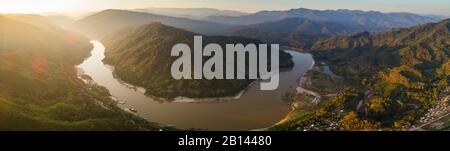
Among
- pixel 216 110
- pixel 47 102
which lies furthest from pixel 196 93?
pixel 47 102

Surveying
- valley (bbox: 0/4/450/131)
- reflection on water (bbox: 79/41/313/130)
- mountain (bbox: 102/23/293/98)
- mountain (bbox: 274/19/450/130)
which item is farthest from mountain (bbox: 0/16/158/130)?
mountain (bbox: 274/19/450/130)

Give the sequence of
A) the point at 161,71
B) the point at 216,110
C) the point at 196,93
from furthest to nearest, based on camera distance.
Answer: the point at 161,71
the point at 196,93
the point at 216,110

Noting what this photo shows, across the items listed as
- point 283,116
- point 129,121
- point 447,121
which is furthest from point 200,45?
point 447,121

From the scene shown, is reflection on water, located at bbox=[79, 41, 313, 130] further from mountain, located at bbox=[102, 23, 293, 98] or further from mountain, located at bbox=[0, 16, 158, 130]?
mountain, located at bbox=[0, 16, 158, 130]

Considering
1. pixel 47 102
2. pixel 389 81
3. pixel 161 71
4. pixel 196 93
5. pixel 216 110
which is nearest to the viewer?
pixel 47 102

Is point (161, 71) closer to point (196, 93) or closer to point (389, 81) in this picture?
point (196, 93)
